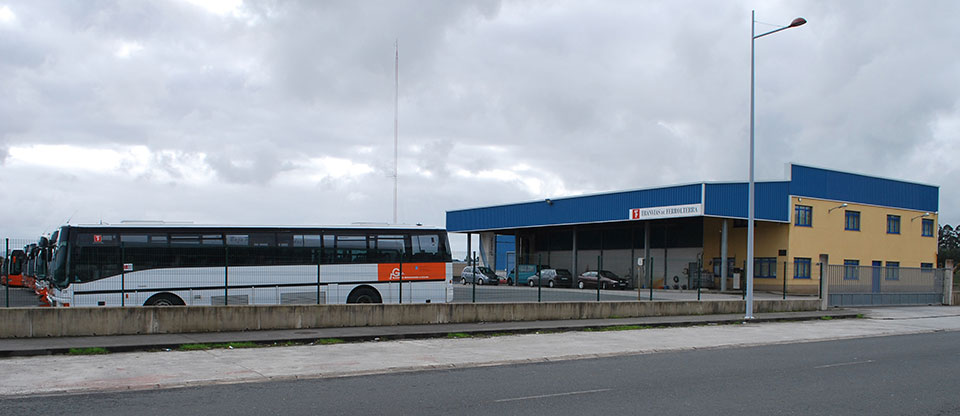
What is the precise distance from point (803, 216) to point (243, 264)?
124 feet

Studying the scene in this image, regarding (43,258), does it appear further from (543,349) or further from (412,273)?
(543,349)

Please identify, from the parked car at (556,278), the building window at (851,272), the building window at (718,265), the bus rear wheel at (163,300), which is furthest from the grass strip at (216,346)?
the building window at (718,265)

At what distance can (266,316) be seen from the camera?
18.1 metres

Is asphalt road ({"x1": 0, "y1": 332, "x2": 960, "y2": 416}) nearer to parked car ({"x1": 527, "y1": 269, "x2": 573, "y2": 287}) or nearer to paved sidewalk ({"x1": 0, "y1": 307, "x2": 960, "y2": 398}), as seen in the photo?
paved sidewalk ({"x1": 0, "y1": 307, "x2": 960, "y2": 398})

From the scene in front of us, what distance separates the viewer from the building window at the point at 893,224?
5264cm

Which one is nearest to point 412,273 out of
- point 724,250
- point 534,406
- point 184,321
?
point 184,321

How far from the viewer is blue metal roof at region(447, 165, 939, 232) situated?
45219 mm

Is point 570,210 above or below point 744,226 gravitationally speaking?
above

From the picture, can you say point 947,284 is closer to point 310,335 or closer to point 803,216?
point 803,216

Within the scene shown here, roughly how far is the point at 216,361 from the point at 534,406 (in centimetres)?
669

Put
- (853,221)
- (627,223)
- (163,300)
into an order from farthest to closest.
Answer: (627,223) < (853,221) < (163,300)

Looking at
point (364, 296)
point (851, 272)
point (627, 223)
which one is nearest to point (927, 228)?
point (627, 223)

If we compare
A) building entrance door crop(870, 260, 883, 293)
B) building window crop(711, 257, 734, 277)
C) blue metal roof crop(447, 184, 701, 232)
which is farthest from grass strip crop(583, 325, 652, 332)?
building window crop(711, 257, 734, 277)

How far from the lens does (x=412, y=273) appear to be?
23453mm
